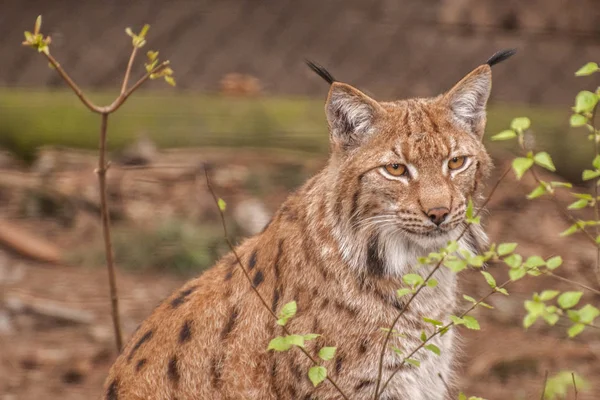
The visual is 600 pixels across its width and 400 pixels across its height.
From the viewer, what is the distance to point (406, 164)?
3.93m

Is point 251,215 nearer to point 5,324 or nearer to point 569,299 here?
point 5,324

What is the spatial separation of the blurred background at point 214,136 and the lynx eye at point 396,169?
2.24m

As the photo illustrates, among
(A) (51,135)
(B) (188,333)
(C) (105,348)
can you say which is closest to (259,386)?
(B) (188,333)

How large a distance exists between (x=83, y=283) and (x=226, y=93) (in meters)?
1.81

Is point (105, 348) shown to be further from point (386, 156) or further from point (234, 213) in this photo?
point (386, 156)

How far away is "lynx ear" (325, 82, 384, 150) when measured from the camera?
13.1 ft

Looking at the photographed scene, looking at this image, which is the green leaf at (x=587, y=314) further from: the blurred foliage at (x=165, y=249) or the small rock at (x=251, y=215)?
the small rock at (x=251, y=215)

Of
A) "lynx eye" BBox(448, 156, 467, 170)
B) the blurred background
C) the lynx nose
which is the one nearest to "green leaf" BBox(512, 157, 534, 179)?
the lynx nose

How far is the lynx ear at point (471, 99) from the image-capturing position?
4047 millimetres

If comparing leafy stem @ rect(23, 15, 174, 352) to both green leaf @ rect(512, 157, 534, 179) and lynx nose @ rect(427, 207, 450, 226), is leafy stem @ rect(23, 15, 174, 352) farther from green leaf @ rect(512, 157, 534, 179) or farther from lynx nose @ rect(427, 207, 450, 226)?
green leaf @ rect(512, 157, 534, 179)

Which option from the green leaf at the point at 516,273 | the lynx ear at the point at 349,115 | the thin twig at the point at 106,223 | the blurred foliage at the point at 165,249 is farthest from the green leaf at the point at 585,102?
the blurred foliage at the point at 165,249

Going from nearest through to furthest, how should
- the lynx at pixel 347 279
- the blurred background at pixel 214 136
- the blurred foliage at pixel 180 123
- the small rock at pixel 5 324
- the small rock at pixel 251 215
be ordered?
the lynx at pixel 347 279 → the small rock at pixel 5 324 → the blurred background at pixel 214 136 → the small rock at pixel 251 215 → the blurred foliage at pixel 180 123

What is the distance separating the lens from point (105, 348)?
6.04 metres

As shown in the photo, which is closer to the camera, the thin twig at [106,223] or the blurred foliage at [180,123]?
the thin twig at [106,223]
